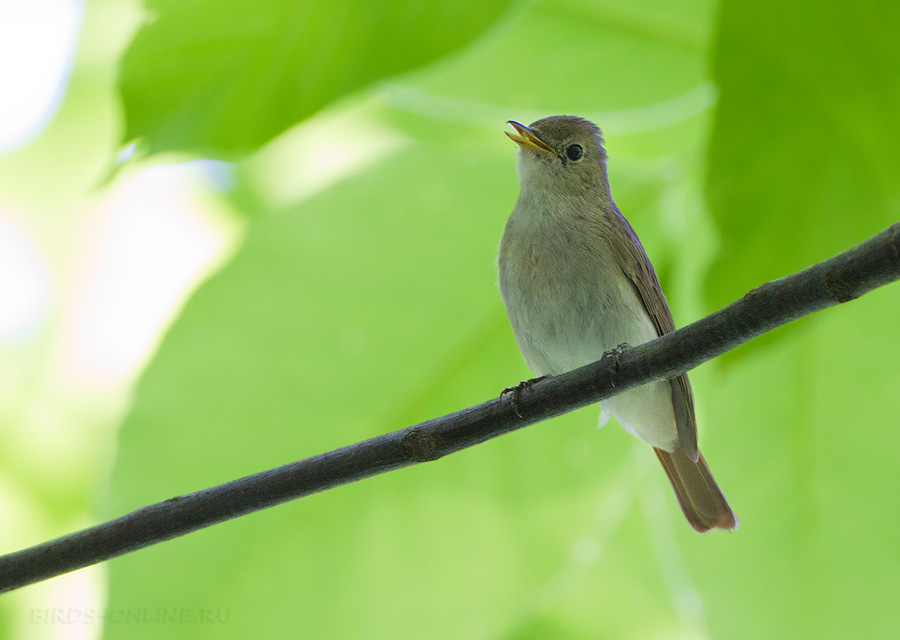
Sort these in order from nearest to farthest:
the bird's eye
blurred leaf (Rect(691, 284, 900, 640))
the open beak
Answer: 1. blurred leaf (Rect(691, 284, 900, 640))
2. the open beak
3. the bird's eye

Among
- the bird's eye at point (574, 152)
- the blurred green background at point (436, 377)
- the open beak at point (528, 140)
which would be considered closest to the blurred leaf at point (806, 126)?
the blurred green background at point (436, 377)

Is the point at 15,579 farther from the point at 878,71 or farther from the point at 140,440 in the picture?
the point at 878,71

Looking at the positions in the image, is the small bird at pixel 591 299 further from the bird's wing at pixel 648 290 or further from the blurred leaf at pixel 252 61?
the blurred leaf at pixel 252 61

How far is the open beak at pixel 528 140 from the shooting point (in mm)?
2194

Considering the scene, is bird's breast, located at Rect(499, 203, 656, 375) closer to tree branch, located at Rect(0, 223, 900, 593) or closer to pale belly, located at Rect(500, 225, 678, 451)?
pale belly, located at Rect(500, 225, 678, 451)

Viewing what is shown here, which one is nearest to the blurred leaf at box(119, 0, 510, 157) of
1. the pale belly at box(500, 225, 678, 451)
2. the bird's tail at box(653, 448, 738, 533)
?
the bird's tail at box(653, 448, 738, 533)

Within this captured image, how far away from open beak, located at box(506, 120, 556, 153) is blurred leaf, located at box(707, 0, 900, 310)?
115 centimetres

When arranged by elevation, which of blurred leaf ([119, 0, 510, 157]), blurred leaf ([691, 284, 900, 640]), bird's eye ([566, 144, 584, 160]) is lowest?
blurred leaf ([691, 284, 900, 640])

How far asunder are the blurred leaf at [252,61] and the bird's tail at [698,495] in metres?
0.83

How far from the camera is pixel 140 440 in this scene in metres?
1.39

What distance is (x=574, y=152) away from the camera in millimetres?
2559

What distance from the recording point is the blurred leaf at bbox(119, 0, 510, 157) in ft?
3.45

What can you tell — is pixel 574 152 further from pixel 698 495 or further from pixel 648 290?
pixel 698 495

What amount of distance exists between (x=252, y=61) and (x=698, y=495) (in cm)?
119
